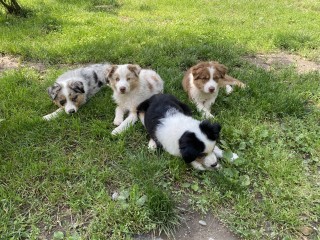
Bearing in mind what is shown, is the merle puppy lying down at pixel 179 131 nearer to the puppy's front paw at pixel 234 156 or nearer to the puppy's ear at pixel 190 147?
the puppy's ear at pixel 190 147

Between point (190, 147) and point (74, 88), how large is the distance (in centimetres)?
257

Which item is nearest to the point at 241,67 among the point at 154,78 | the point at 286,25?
the point at 154,78

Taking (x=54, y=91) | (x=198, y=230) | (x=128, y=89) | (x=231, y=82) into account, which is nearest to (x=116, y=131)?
(x=128, y=89)

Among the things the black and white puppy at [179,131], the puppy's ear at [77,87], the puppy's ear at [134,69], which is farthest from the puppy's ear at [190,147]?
the puppy's ear at [77,87]

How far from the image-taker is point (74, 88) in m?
5.40

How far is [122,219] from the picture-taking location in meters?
3.37

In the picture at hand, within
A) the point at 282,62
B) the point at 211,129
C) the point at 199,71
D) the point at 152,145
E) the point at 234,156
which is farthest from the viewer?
the point at 282,62

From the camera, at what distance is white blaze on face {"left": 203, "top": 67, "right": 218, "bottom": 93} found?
5.21 metres

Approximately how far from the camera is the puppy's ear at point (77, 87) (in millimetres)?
5390

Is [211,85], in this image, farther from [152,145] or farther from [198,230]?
[198,230]

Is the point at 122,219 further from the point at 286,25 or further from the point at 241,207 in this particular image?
the point at 286,25

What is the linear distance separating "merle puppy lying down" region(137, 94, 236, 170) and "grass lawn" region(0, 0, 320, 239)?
17cm

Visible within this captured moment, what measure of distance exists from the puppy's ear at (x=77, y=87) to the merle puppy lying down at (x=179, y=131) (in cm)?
118

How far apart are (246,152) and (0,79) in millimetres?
4634
